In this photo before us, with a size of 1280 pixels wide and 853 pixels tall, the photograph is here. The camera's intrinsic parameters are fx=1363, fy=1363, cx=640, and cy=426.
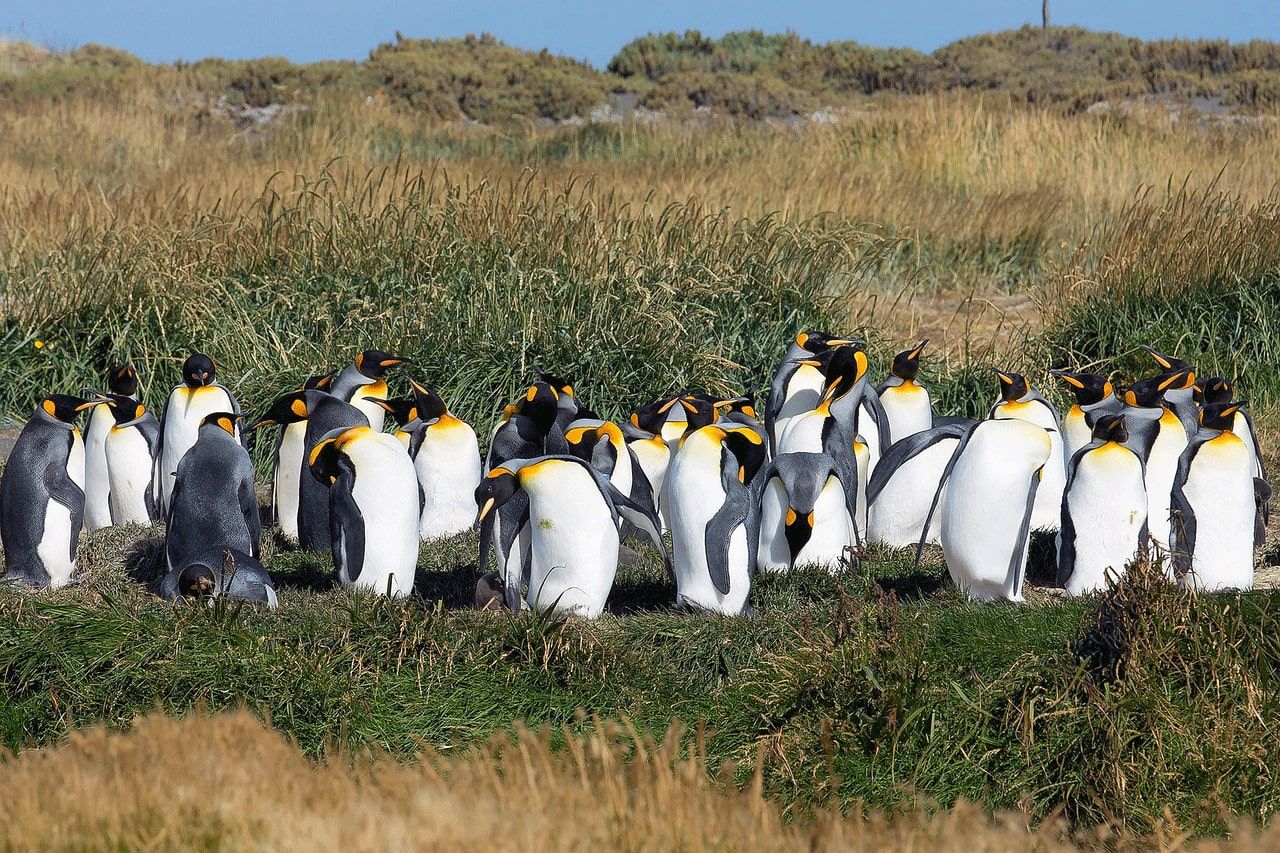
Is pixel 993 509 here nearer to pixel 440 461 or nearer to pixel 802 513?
pixel 802 513

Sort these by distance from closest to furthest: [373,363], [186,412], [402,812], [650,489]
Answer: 1. [402,812]
2. [650,489]
3. [186,412]
4. [373,363]

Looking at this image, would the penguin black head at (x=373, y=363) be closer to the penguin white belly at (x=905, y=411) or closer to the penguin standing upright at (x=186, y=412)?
the penguin standing upright at (x=186, y=412)

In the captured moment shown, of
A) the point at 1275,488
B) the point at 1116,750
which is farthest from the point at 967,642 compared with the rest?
the point at 1275,488

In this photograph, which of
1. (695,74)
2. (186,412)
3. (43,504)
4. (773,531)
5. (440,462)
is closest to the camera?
(773,531)

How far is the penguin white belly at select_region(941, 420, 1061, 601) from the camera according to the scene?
600cm

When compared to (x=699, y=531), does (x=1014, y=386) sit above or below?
above

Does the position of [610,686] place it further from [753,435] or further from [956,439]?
[956,439]

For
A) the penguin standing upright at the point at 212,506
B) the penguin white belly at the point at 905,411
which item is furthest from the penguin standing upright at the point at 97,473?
the penguin white belly at the point at 905,411

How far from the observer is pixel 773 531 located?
6273 mm

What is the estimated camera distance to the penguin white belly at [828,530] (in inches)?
246

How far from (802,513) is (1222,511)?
1831 mm

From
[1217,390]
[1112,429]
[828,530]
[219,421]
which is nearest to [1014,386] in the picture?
[1217,390]

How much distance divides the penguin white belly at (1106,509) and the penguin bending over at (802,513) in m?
1.04

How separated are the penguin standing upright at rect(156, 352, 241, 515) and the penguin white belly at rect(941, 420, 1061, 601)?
376 centimetres
